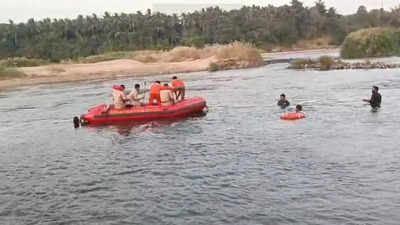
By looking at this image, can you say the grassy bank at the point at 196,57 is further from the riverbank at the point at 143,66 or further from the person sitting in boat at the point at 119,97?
the person sitting in boat at the point at 119,97

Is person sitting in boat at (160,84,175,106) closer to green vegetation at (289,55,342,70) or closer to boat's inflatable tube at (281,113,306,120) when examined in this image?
boat's inflatable tube at (281,113,306,120)

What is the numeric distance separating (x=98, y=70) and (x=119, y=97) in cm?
4051

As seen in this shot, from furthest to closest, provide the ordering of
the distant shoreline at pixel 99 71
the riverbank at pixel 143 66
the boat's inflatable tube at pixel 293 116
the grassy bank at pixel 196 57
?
the grassy bank at pixel 196 57
the riverbank at pixel 143 66
the distant shoreline at pixel 99 71
the boat's inflatable tube at pixel 293 116

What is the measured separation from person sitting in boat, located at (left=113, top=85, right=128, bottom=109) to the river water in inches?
61.3

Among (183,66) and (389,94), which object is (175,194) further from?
(183,66)

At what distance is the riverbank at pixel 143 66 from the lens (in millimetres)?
60125

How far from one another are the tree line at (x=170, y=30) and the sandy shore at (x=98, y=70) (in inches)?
789

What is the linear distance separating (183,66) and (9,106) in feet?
110

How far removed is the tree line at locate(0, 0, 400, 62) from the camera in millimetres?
93250

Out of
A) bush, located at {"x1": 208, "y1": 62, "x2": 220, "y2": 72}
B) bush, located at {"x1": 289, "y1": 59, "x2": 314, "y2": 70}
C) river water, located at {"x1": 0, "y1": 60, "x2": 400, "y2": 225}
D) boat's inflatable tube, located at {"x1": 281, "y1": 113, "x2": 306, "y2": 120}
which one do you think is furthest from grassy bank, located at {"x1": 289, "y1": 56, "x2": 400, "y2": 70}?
boat's inflatable tube, located at {"x1": 281, "y1": 113, "x2": 306, "y2": 120}

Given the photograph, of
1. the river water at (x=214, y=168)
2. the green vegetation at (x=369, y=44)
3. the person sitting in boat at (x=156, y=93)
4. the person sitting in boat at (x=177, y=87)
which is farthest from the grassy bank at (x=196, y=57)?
the person sitting in boat at (x=156, y=93)

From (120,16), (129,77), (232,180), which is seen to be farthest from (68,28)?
(232,180)

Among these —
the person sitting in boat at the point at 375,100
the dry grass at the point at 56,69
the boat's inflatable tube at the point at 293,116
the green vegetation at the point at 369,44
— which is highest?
the green vegetation at the point at 369,44

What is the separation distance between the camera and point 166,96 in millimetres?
26016
